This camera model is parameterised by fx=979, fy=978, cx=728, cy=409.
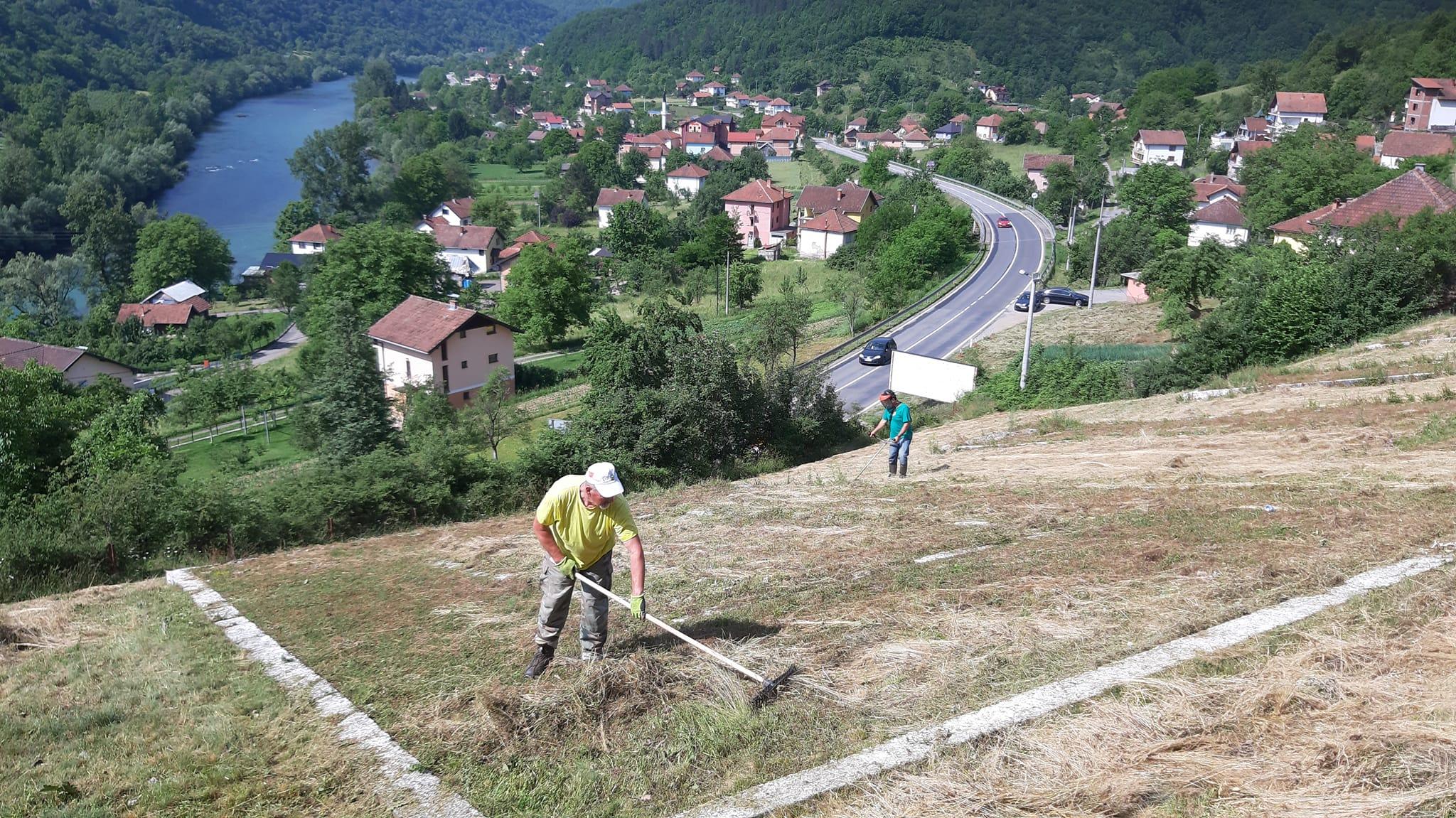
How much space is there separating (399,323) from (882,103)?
12563 centimetres

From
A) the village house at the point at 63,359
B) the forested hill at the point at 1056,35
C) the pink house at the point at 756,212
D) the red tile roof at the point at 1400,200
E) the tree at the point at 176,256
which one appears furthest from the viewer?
the forested hill at the point at 1056,35

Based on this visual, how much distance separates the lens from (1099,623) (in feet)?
24.8

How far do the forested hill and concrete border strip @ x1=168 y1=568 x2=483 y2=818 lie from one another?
172 meters

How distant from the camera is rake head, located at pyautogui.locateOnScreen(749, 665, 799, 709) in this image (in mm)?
6617

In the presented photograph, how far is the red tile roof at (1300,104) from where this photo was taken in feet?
329

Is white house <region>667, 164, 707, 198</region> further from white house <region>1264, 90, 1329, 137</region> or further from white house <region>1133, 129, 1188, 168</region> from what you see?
white house <region>1264, 90, 1329, 137</region>

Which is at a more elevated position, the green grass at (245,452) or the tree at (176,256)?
the tree at (176,256)

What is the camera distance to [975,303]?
49.7 metres

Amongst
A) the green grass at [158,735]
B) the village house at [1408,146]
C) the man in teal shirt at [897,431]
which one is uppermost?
the green grass at [158,735]

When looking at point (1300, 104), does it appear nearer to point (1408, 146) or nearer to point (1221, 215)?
point (1408, 146)

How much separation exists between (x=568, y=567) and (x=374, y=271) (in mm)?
49596

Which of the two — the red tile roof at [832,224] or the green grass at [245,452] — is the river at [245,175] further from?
the red tile roof at [832,224]

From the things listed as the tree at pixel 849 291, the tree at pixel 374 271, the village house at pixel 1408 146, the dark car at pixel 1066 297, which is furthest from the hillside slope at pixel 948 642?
the village house at pixel 1408 146

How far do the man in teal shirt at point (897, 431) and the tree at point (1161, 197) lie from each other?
49952mm
